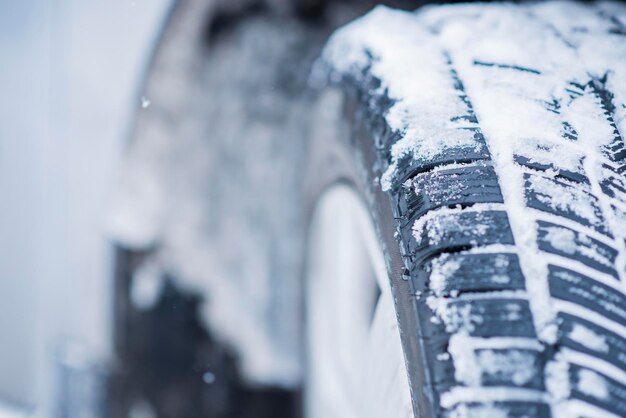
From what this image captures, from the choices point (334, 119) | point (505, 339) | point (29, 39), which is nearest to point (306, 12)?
point (334, 119)

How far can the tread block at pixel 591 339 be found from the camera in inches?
21.2

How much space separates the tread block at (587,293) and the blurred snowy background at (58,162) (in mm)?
758

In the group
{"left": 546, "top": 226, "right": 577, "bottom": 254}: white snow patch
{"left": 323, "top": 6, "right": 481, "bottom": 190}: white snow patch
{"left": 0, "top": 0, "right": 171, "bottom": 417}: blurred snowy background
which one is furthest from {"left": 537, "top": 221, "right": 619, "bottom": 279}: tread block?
{"left": 0, "top": 0, "right": 171, "bottom": 417}: blurred snowy background

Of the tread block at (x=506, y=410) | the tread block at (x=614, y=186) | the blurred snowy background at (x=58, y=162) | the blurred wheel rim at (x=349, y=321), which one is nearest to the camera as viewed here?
the tread block at (x=506, y=410)

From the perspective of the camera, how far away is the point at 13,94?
1.21 metres

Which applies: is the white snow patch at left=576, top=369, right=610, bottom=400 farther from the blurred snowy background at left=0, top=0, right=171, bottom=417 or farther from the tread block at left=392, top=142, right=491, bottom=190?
the blurred snowy background at left=0, top=0, right=171, bottom=417

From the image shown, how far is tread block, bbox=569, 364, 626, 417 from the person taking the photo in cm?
52

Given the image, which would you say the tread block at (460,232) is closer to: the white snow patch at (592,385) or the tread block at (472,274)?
the tread block at (472,274)

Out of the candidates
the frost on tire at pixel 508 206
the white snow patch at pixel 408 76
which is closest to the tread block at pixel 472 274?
the frost on tire at pixel 508 206

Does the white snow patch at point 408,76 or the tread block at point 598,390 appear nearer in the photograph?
the tread block at point 598,390

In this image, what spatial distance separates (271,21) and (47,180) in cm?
49

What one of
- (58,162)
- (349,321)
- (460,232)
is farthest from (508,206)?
(58,162)

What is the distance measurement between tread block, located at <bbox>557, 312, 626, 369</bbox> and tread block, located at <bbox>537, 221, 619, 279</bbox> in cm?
5

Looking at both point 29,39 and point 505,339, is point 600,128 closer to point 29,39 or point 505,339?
point 505,339
